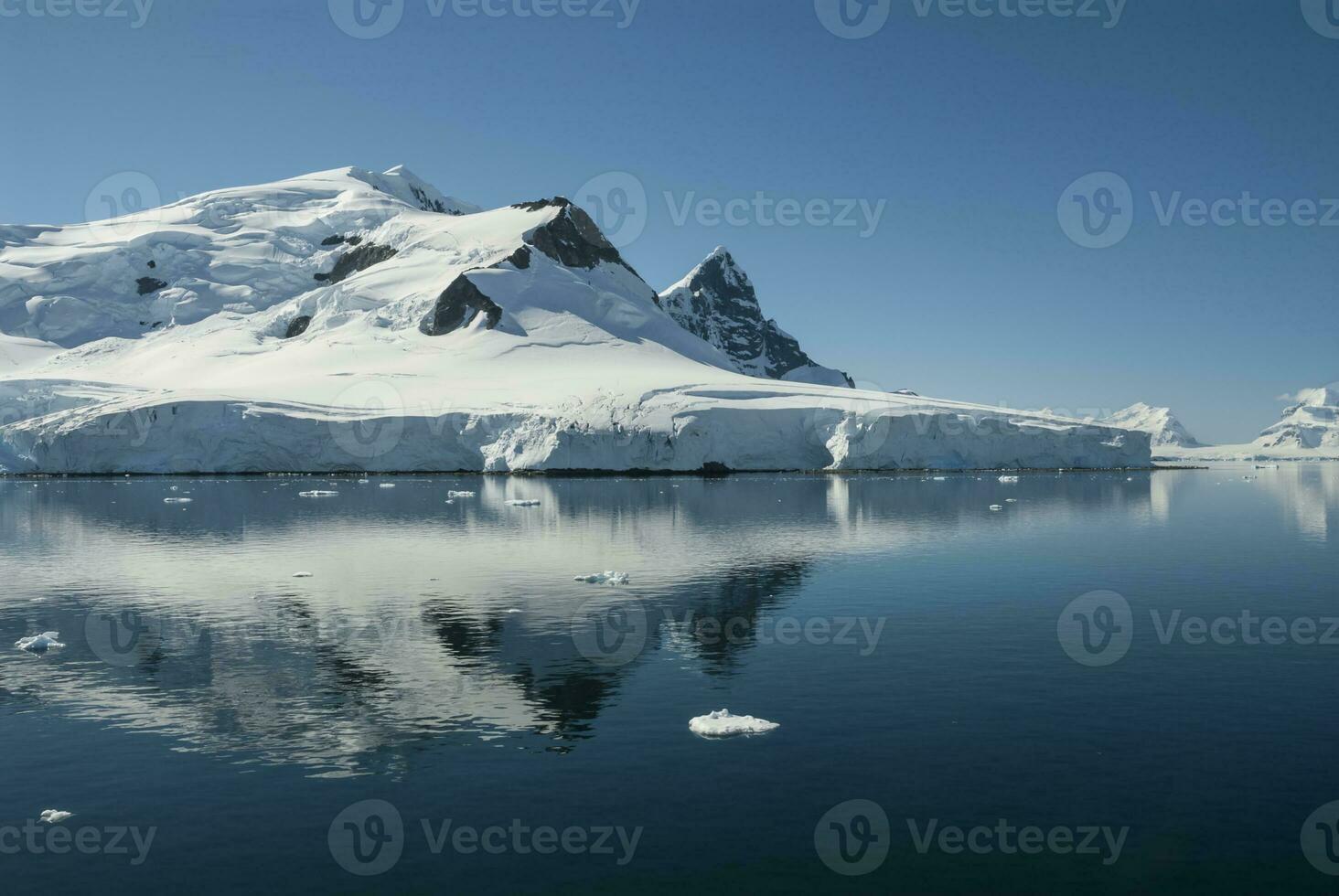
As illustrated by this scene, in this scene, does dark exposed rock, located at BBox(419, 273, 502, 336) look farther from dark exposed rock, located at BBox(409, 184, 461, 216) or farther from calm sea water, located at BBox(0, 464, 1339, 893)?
calm sea water, located at BBox(0, 464, 1339, 893)

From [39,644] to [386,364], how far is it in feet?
308

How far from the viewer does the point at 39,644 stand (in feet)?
68.5

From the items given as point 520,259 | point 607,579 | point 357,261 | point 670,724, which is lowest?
point 670,724

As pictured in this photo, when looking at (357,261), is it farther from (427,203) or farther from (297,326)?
(427,203)

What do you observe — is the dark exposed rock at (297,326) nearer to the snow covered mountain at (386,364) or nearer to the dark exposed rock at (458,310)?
the snow covered mountain at (386,364)

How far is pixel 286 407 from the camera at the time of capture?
91.6 meters

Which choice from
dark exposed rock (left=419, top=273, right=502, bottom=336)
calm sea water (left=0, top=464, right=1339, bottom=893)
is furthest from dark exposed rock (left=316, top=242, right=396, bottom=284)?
calm sea water (left=0, top=464, right=1339, bottom=893)

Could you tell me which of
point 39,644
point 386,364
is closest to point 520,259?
point 386,364

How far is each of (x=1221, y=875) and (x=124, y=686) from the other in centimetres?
1691

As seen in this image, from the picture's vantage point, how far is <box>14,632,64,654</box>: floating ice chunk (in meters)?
20.8

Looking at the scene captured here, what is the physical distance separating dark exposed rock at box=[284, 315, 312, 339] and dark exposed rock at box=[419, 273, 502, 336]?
16083mm

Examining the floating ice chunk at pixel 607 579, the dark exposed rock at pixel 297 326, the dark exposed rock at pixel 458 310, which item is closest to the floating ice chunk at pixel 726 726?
the floating ice chunk at pixel 607 579

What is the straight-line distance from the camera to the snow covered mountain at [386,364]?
299 ft

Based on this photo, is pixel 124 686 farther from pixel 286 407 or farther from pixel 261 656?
pixel 286 407
